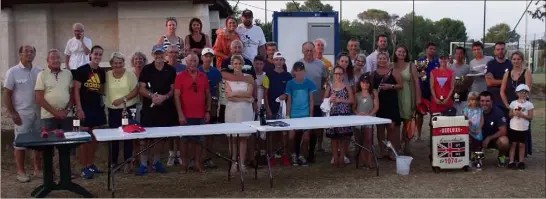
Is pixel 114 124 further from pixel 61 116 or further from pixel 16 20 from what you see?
pixel 16 20

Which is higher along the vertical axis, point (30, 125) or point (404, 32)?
point (404, 32)

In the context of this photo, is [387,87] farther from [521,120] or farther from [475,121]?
[521,120]

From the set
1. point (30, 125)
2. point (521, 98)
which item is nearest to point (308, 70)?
point (521, 98)

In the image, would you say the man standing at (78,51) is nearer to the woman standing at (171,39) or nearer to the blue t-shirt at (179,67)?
the woman standing at (171,39)

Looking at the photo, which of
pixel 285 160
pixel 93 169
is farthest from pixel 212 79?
pixel 93 169

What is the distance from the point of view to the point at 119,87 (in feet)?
22.7

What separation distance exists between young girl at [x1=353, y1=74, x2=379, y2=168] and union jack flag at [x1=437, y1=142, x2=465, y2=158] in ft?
2.85

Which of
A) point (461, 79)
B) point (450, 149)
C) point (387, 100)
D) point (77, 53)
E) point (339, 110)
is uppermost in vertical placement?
point (77, 53)

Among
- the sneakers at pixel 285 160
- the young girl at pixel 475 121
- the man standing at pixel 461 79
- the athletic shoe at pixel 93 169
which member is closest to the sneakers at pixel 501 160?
the young girl at pixel 475 121

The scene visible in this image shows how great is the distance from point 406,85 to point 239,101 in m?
2.46

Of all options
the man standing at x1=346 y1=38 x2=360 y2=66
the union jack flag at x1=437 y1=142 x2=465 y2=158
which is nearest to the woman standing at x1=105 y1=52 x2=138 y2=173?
the man standing at x1=346 y1=38 x2=360 y2=66

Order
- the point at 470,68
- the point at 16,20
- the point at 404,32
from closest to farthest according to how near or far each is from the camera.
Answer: the point at 470,68
the point at 16,20
the point at 404,32

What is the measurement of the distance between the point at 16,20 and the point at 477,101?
31.6ft

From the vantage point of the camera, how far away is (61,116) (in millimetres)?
6762
